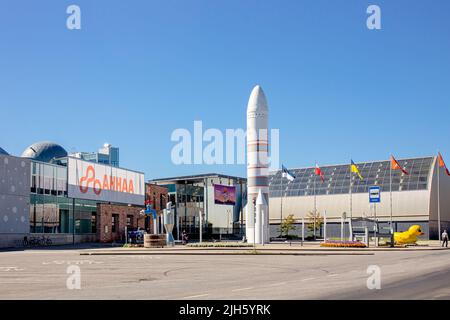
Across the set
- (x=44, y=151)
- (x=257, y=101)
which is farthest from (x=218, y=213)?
(x=257, y=101)

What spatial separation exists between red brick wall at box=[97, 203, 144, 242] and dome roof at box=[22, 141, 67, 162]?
2577 cm

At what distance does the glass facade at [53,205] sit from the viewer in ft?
211

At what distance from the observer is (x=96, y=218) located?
243ft

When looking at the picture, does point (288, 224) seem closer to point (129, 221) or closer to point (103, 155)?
point (129, 221)

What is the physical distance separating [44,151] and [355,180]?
53206 mm

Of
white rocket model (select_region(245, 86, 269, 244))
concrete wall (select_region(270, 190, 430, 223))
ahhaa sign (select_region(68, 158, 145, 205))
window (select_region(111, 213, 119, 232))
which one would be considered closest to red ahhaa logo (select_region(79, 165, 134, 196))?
ahhaa sign (select_region(68, 158, 145, 205))

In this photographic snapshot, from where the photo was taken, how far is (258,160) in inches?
2388

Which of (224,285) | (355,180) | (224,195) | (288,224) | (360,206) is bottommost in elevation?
(288,224)

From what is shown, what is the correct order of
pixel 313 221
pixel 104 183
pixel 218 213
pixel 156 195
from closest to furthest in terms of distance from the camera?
1. pixel 104 183
2. pixel 156 195
3. pixel 313 221
4. pixel 218 213

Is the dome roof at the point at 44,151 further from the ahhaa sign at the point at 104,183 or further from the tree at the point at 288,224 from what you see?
the tree at the point at 288,224

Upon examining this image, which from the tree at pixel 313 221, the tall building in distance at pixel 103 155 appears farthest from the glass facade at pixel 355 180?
the tall building in distance at pixel 103 155

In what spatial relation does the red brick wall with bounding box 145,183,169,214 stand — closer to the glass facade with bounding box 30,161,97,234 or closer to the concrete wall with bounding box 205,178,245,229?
the concrete wall with bounding box 205,178,245,229

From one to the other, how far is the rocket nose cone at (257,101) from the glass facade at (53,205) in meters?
23.8
